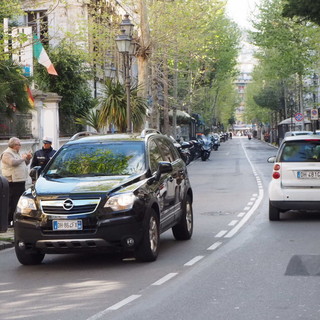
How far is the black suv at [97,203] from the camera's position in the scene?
1067cm

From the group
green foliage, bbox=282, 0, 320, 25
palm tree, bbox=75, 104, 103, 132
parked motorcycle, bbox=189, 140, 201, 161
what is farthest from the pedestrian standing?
parked motorcycle, bbox=189, 140, 201, 161

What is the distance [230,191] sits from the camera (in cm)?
2553

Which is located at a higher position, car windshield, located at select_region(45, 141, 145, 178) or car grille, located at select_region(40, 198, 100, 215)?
car windshield, located at select_region(45, 141, 145, 178)

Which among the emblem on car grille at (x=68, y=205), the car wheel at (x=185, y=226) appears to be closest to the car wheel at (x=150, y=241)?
the emblem on car grille at (x=68, y=205)

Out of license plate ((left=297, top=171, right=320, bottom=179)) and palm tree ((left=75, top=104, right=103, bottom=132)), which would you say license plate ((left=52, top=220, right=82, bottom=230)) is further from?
palm tree ((left=75, top=104, right=103, bottom=132))

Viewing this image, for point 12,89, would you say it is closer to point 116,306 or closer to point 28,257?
point 28,257

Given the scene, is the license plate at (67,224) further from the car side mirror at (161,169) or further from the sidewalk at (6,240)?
the sidewalk at (6,240)

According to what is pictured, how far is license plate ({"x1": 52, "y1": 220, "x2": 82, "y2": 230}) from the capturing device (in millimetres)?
10656

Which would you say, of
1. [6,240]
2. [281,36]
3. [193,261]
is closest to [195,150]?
[281,36]

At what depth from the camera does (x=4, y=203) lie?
48.7 feet

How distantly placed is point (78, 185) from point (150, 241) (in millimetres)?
1209

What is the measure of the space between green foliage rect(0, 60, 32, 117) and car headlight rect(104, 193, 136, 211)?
1104cm

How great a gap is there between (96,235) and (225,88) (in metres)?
101

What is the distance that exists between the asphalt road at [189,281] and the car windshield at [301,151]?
1.48 m
